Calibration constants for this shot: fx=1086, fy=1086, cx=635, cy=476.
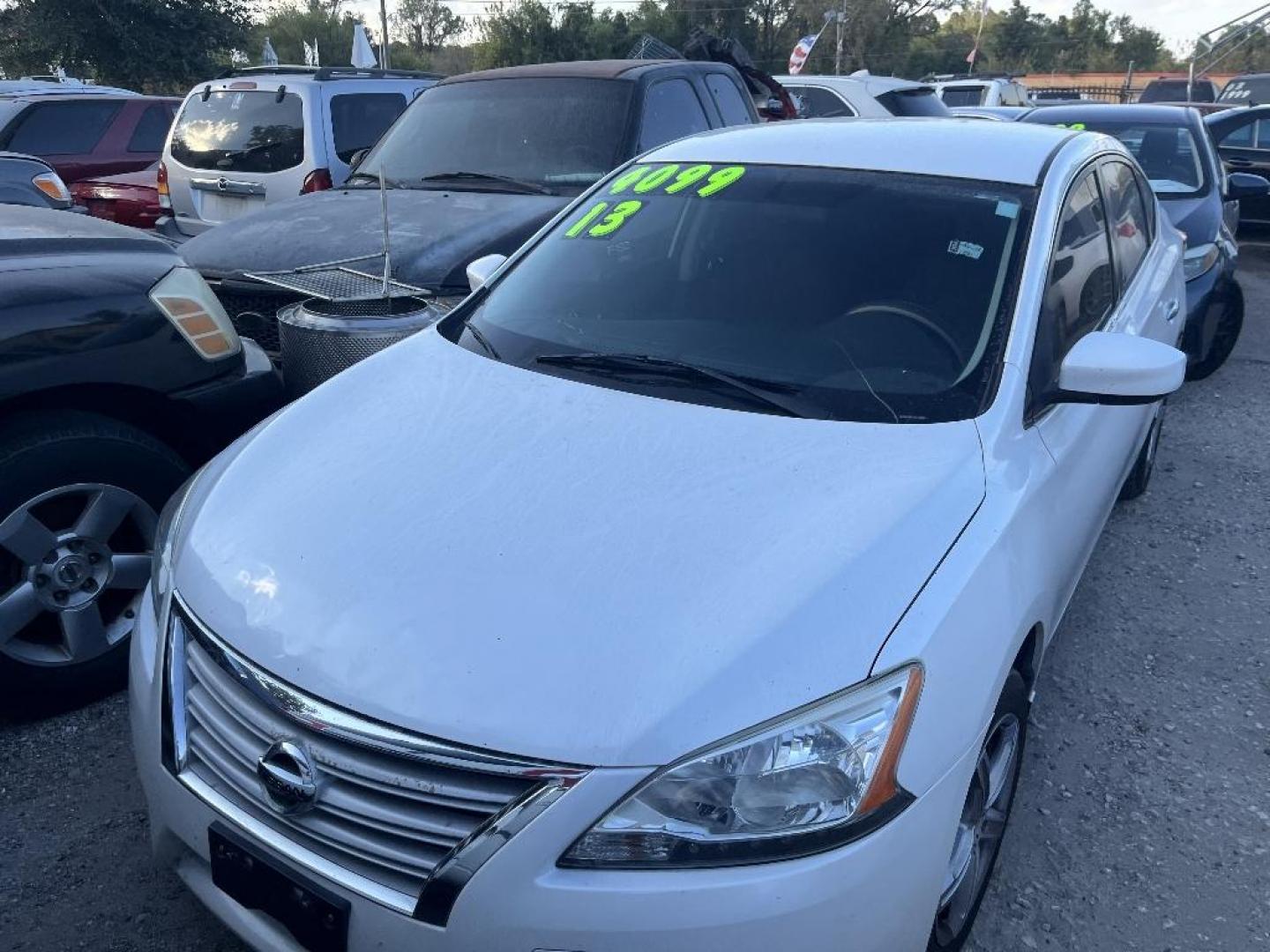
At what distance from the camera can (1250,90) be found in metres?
18.6

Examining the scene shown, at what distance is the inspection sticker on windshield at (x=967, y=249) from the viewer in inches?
109

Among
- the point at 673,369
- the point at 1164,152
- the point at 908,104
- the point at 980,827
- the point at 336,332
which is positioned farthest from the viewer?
the point at 908,104

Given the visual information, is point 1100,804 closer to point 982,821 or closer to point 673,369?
point 982,821

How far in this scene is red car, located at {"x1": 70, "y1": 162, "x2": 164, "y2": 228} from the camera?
782cm

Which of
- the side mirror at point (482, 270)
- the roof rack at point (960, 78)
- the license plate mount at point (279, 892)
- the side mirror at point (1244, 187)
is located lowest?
the license plate mount at point (279, 892)

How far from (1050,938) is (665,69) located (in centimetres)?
488

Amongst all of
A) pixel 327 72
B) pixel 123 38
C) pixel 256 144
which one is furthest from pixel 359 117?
pixel 123 38

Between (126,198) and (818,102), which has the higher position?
(818,102)

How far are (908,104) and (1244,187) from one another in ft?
11.2

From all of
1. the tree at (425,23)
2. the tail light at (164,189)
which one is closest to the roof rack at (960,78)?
the tail light at (164,189)

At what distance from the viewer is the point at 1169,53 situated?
64500mm

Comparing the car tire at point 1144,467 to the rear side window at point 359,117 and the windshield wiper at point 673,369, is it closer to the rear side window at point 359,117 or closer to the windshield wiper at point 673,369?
the windshield wiper at point 673,369

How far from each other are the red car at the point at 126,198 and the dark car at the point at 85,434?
189 inches

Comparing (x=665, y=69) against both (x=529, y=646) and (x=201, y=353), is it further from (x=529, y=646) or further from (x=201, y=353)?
(x=529, y=646)
